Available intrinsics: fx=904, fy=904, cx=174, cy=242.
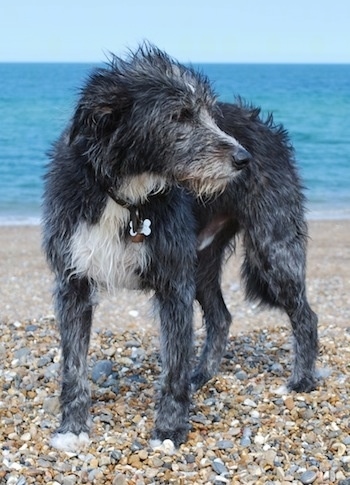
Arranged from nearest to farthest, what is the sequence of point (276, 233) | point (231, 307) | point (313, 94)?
1. point (276, 233)
2. point (231, 307)
3. point (313, 94)

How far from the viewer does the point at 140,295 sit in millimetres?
9211

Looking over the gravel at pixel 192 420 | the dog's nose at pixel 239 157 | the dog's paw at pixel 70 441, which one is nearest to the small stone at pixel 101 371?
the gravel at pixel 192 420

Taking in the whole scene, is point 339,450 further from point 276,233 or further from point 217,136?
point 217,136

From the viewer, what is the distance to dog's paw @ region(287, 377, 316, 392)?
20.9ft

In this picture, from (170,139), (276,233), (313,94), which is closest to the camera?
(170,139)

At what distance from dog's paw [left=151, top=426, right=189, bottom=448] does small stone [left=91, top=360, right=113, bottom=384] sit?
3.29 feet

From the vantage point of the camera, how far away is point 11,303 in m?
10.4

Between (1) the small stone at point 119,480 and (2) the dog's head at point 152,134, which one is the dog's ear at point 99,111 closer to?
(2) the dog's head at point 152,134

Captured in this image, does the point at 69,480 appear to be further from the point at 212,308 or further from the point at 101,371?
the point at 212,308

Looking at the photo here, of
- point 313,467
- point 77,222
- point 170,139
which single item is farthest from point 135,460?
point 170,139

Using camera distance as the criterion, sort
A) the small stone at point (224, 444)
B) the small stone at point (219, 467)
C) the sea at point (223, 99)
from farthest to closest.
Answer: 1. the sea at point (223, 99)
2. the small stone at point (224, 444)
3. the small stone at point (219, 467)

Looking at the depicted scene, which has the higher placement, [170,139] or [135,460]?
[170,139]

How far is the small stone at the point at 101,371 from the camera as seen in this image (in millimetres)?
6469

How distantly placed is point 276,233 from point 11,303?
5000 millimetres
